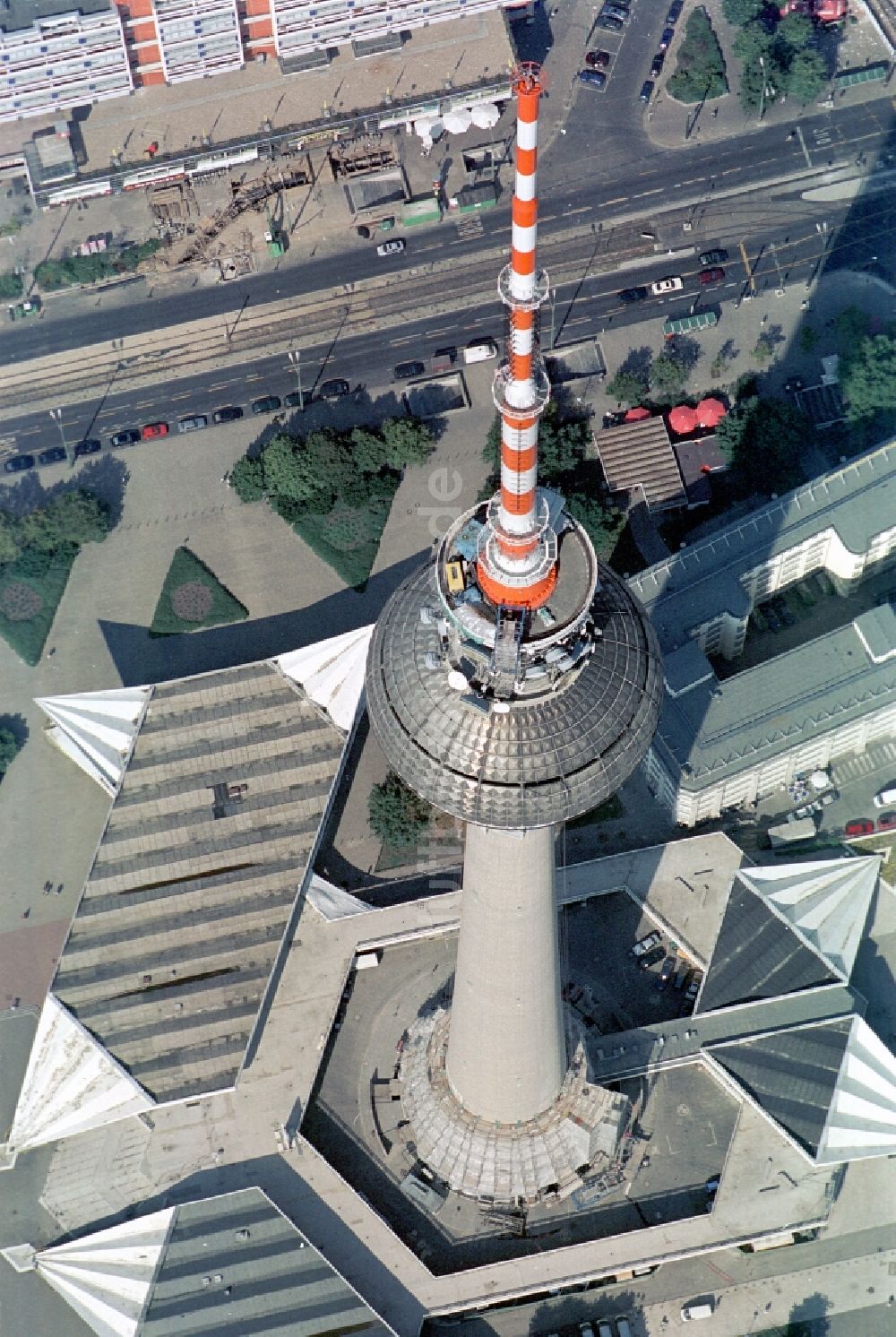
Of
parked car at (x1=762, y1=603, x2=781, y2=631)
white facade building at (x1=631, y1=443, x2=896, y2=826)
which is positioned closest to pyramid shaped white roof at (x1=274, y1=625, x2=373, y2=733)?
white facade building at (x1=631, y1=443, x2=896, y2=826)

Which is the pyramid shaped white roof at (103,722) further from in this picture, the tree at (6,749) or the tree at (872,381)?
the tree at (872,381)

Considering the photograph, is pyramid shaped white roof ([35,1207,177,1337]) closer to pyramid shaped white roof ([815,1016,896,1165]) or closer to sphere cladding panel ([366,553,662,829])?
pyramid shaped white roof ([815,1016,896,1165])

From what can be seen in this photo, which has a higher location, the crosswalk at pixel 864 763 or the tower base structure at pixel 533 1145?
the crosswalk at pixel 864 763

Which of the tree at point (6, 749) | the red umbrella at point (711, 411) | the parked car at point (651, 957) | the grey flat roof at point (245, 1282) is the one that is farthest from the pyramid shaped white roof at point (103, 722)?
the red umbrella at point (711, 411)

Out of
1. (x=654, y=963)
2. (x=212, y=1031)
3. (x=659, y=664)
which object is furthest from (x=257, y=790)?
(x=659, y=664)

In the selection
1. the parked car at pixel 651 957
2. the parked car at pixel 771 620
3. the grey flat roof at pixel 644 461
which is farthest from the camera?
the grey flat roof at pixel 644 461

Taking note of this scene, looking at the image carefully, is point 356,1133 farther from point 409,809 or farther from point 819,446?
point 819,446
